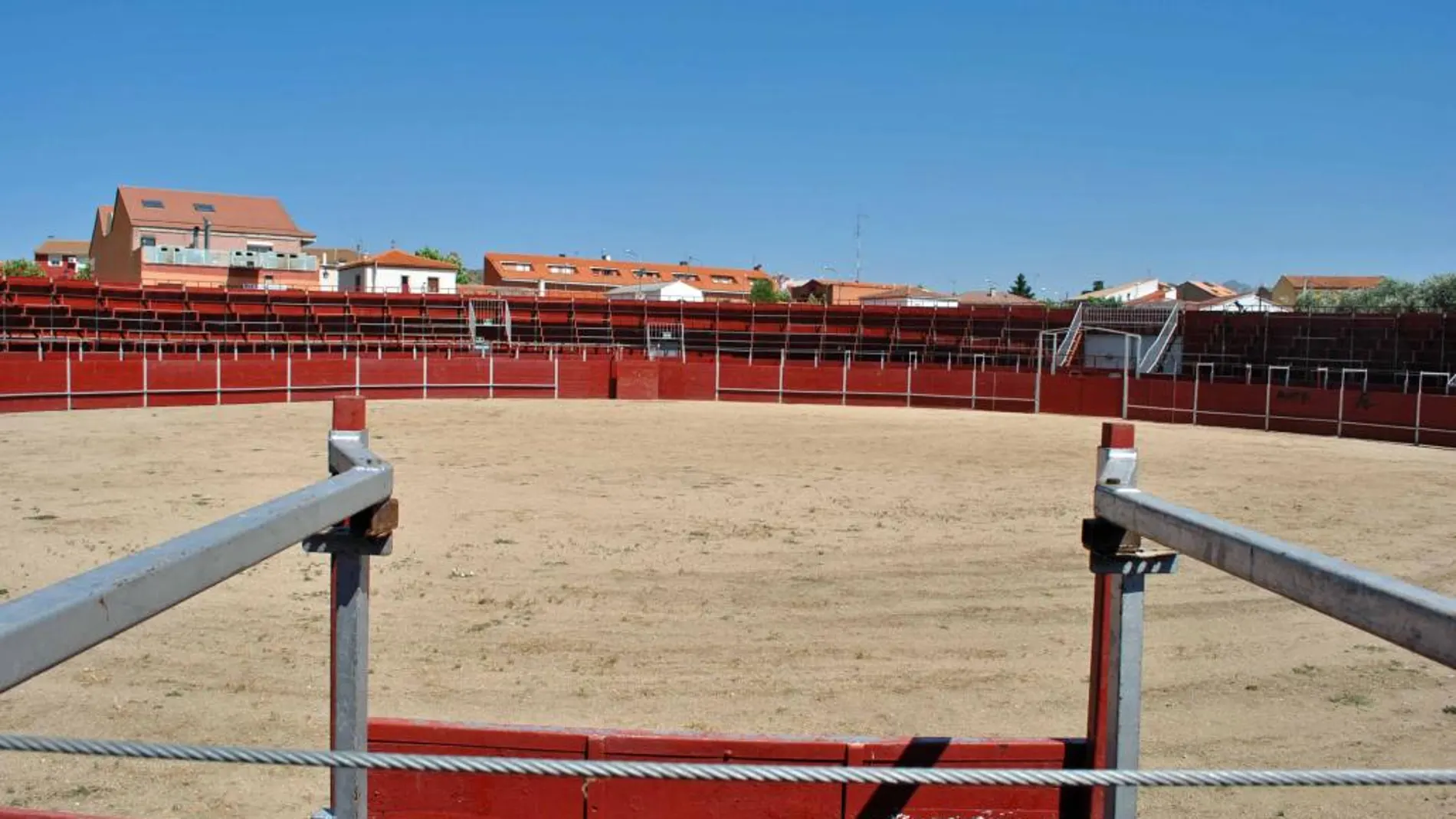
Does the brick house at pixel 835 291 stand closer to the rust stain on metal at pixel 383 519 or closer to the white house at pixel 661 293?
the white house at pixel 661 293

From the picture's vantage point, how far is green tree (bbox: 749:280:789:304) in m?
96.2

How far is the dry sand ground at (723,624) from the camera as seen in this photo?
6859mm

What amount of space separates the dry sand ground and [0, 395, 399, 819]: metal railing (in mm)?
2923

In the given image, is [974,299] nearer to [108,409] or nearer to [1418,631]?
[108,409]

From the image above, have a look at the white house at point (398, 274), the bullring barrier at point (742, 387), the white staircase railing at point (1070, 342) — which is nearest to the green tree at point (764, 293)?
the white house at point (398, 274)

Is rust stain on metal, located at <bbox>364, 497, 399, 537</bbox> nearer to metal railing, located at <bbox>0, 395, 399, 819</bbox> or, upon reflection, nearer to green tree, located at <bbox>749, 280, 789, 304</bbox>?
metal railing, located at <bbox>0, 395, 399, 819</bbox>

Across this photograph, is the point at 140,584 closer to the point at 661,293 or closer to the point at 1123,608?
the point at 1123,608

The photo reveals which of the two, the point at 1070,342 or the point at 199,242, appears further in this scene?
the point at 199,242

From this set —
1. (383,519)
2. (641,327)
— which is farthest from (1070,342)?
(383,519)

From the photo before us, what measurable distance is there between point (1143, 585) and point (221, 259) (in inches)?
2814

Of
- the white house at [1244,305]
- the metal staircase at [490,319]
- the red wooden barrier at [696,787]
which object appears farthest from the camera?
the white house at [1244,305]

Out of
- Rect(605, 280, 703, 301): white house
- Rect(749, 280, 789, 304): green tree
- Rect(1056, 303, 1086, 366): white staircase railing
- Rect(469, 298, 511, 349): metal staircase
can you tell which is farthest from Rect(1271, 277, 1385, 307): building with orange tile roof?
Rect(469, 298, 511, 349): metal staircase

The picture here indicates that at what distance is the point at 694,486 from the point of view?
58.0 feet

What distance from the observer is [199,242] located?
7375 centimetres
